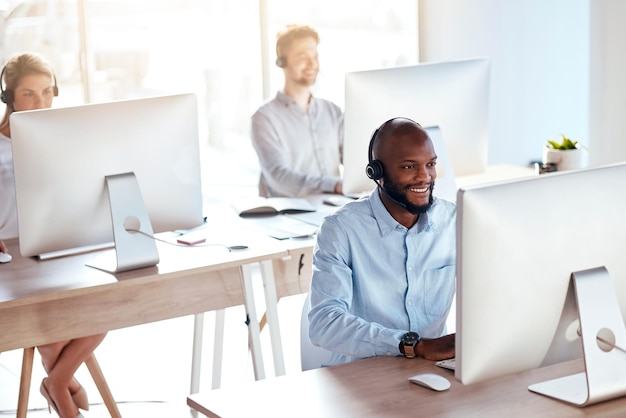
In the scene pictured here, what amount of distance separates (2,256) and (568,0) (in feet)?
12.6

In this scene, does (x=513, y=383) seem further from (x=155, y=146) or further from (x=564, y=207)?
(x=155, y=146)

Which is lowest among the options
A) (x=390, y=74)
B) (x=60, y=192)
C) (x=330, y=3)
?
(x=60, y=192)

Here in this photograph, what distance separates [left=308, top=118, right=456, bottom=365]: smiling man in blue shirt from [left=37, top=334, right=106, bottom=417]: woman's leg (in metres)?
1.24

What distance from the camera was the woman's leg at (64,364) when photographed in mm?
3266

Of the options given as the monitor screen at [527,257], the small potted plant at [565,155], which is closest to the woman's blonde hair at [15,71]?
the small potted plant at [565,155]

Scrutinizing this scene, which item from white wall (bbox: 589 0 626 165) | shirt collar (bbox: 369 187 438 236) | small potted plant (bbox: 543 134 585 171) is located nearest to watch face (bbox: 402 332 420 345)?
shirt collar (bbox: 369 187 438 236)

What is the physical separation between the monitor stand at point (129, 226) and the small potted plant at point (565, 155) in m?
1.49

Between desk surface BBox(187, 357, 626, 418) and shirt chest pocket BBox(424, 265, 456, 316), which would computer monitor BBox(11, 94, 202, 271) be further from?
desk surface BBox(187, 357, 626, 418)

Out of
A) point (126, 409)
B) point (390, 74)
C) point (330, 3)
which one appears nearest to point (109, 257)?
point (126, 409)

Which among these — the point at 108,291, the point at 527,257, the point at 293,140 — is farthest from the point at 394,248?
the point at 293,140

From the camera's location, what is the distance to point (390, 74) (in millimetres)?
3162

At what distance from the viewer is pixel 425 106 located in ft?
10.7

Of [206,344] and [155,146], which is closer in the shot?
[155,146]

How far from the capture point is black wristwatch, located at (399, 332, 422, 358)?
6.84ft
